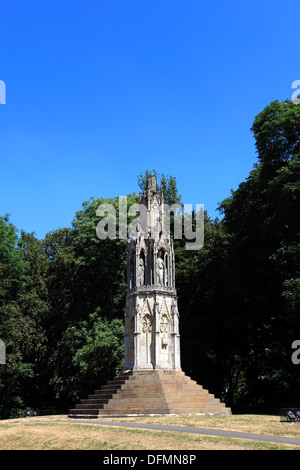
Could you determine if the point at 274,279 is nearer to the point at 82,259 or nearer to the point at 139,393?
the point at 139,393

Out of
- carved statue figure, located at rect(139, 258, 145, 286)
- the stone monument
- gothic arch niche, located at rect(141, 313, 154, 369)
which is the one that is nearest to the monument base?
the stone monument

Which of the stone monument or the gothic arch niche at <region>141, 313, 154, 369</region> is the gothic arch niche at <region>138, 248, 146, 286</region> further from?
the gothic arch niche at <region>141, 313, 154, 369</region>

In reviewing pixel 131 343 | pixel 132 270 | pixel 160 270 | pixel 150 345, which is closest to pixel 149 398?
pixel 150 345

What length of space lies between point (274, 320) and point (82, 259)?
54.2 feet

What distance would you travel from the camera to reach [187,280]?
114ft

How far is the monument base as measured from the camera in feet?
62.1

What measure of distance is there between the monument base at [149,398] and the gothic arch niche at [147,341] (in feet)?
2.09

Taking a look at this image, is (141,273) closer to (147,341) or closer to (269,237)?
(147,341)

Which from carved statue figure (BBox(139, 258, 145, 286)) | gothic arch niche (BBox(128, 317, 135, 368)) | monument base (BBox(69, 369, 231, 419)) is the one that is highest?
carved statue figure (BBox(139, 258, 145, 286))

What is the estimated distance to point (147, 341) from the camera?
901 inches

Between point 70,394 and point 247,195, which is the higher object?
point 247,195
